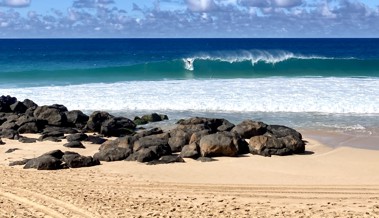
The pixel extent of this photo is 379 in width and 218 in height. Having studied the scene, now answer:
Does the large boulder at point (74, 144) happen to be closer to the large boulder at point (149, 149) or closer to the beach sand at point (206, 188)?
the beach sand at point (206, 188)

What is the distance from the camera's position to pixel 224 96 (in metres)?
25.4

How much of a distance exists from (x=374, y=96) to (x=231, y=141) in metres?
12.5

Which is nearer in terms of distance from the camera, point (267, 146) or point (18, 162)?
point (18, 162)

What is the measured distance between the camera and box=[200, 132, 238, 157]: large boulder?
13.9 m

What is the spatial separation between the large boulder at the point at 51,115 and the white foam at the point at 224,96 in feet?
14.9

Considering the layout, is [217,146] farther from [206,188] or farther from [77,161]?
[77,161]

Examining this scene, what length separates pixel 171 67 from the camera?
45281 millimetres

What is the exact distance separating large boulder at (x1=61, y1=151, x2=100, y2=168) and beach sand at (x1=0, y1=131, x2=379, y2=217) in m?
0.25

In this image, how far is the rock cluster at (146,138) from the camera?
534 inches

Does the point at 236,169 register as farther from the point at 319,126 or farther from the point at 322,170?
the point at 319,126

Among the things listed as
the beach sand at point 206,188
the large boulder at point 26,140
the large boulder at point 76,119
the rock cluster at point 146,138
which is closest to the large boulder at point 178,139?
the rock cluster at point 146,138

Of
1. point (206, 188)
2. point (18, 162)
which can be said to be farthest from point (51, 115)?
point (206, 188)

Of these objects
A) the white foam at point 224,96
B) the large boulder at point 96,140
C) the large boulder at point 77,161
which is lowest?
the large boulder at point 77,161

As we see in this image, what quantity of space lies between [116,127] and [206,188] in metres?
6.69
